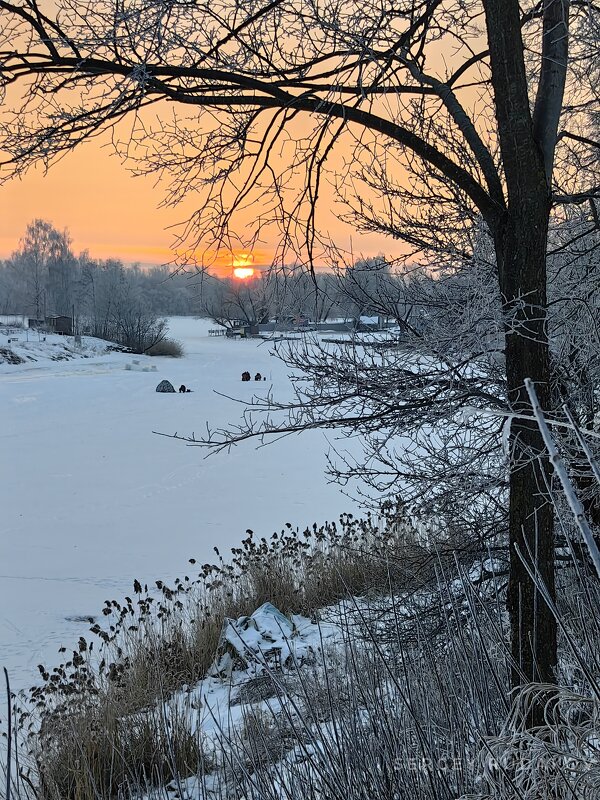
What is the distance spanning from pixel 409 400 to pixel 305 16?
2111 millimetres

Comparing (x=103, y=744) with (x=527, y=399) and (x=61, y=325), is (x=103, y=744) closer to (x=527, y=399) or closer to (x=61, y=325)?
(x=527, y=399)

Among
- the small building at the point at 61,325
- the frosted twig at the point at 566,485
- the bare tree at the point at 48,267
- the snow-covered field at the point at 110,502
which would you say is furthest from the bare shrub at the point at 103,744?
the bare tree at the point at 48,267

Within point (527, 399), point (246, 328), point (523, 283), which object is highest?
point (523, 283)

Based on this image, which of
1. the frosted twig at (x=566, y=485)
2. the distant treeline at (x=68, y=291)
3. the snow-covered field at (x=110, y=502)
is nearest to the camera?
the frosted twig at (x=566, y=485)

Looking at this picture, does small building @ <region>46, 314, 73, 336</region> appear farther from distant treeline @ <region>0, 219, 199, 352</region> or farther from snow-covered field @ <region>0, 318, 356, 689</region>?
snow-covered field @ <region>0, 318, 356, 689</region>

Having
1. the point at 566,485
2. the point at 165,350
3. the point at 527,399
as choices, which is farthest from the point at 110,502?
the point at 165,350

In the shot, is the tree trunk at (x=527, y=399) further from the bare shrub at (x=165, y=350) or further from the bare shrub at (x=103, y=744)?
the bare shrub at (x=165, y=350)

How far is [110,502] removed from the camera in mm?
10906

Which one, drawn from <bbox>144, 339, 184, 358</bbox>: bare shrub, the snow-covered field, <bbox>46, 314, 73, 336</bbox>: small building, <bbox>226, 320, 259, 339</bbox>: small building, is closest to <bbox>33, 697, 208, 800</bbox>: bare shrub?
the snow-covered field

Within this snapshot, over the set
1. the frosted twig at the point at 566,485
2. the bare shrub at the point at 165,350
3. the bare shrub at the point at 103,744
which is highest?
the frosted twig at the point at 566,485

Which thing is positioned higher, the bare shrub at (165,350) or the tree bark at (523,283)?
the tree bark at (523,283)

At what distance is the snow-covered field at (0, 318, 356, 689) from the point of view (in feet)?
22.9

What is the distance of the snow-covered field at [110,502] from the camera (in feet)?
22.9

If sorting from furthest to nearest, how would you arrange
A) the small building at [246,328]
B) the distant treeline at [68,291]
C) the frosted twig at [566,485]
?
the distant treeline at [68,291] → the small building at [246,328] → the frosted twig at [566,485]
